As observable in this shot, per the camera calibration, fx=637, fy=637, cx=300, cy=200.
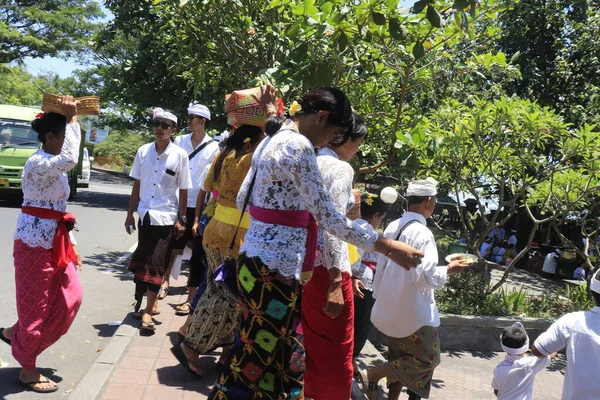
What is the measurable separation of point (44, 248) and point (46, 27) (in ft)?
95.2

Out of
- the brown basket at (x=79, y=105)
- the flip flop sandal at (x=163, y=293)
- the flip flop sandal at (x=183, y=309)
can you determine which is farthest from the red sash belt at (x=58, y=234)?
the flip flop sandal at (x=163, y=293)

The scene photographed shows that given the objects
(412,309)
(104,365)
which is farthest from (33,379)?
(412,309)

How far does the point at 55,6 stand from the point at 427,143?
1151 inches

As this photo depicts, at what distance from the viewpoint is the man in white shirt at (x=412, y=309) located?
4281mm

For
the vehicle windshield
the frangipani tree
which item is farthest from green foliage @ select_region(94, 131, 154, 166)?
the frangipani tree

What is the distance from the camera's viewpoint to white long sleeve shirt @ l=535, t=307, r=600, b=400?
11.7 feet

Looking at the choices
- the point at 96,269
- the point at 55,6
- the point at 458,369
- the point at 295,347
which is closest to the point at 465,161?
the point at 458,369

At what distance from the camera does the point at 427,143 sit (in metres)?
5.54

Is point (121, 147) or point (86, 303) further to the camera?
point (121, 147)

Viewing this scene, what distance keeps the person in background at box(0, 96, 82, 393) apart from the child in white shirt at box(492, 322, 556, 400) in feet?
9.84

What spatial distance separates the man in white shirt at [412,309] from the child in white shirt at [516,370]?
0.46 m

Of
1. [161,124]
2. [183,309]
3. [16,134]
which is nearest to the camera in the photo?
[161,124]

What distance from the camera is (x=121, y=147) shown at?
49312mm

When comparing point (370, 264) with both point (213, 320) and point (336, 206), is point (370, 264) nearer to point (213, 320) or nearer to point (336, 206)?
point (213, 320)
